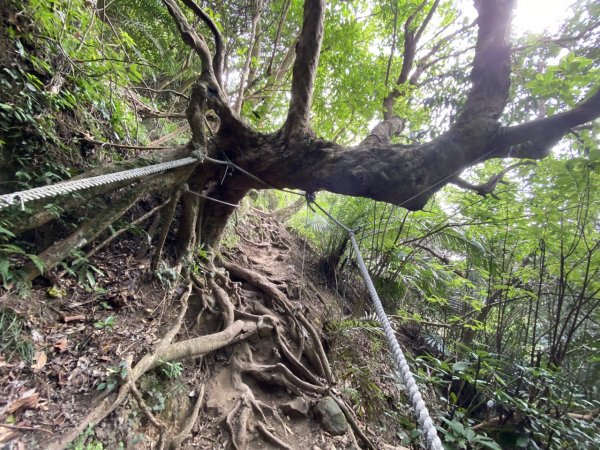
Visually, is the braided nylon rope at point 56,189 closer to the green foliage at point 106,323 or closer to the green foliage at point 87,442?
the green foliage at point 106,323

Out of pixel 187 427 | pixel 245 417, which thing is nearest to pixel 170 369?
pixel 187 427

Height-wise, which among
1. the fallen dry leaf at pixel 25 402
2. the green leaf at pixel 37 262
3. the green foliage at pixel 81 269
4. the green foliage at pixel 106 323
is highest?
the green leaf at pixel 37 262

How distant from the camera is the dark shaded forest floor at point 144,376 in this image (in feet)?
5.47

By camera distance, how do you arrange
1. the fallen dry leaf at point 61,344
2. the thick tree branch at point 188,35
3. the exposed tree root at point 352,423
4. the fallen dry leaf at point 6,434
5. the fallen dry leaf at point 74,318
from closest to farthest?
1. the fallen dry leaf at point 6,434
2. the fallen dry leaf at point 61,344
3. the fallen dry leaf at point 74,318
4. the exposed tree root at point 352,423
5. the thick tree branch at point 188,35

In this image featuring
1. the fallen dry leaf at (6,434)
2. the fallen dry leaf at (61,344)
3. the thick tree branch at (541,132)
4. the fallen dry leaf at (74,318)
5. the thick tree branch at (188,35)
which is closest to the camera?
the fallen dry leaf at (6,434)

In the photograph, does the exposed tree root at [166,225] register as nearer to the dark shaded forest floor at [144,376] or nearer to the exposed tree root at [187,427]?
the dark shaded forest floor at [144,376]

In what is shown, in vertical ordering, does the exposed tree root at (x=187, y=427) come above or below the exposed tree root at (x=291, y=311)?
below

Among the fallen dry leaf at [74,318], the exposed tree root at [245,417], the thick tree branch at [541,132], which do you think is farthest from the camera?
the exposed tree root at [245,417]

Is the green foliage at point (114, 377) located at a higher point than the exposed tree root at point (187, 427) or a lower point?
higher

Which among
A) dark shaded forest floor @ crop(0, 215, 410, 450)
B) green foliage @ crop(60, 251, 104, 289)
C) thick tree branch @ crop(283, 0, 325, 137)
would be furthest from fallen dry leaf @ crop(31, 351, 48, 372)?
thick tree branch @ crop(283, 0, 325, 137)

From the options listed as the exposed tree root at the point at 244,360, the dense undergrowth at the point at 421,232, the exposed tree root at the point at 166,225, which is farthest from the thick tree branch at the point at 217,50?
the exposed tree root at the point at 244,360

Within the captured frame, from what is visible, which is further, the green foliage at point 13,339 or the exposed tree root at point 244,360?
the exposed tree root at point 244,360

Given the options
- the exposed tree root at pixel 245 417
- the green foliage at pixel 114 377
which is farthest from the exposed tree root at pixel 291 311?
the green foliage at pixel 114 377

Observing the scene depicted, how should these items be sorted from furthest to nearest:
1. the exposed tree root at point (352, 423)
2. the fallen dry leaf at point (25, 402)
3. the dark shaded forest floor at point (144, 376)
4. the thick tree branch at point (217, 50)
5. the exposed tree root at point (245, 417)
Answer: the thick tree branch at point (217, 50) < the exposed tree root at point (352, 423) < the exposed tree root at point (245, 417) < the dark shaded forest floor at point (144, 376) < the fallen dry leaf at point (25, 402)
